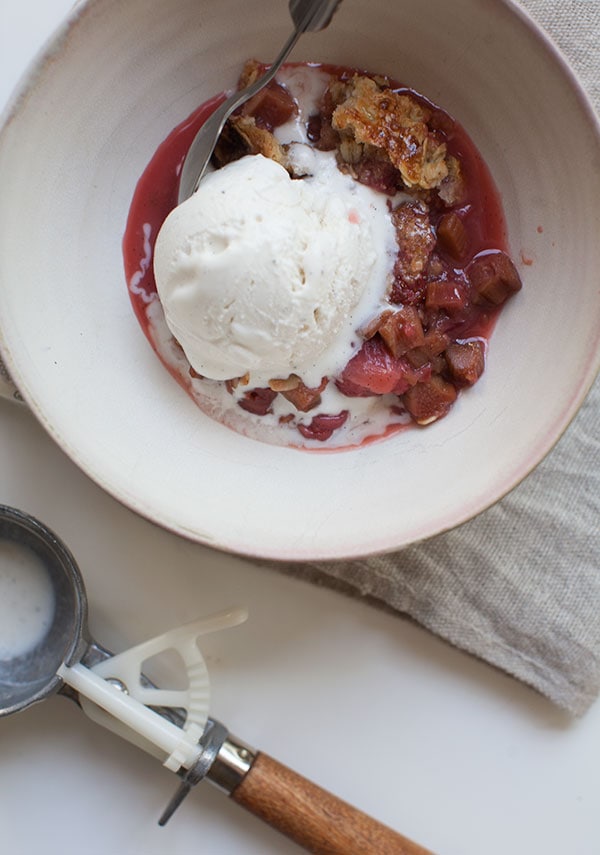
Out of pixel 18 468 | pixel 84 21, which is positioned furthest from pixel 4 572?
pixel 84 21

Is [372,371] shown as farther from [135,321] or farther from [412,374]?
[135,321]

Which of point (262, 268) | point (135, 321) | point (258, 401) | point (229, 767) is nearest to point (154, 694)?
point (229, 767)

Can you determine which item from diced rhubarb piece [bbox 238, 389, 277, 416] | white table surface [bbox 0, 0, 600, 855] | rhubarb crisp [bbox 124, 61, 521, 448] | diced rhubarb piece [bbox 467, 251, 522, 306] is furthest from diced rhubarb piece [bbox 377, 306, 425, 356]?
white table surface [bbox 0, 0, 600, 855]

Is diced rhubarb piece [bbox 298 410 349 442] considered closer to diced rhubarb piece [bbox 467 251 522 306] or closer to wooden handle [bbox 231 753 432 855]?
diced rhubarb piece [bbox 467 251 522 306]

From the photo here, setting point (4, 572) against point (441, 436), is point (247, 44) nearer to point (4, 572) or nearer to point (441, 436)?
point (441, 436)

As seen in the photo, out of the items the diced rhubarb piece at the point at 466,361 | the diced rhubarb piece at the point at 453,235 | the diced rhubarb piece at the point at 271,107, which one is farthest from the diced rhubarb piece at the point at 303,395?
A: the diced rhubarb piece at the point at 271,107

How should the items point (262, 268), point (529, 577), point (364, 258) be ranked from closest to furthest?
1. point (262, 268)
2. point (364, 258)
3. point (529, 577)

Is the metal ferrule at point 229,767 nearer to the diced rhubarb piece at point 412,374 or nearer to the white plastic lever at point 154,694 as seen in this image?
the white plastic lever at point 154,694
